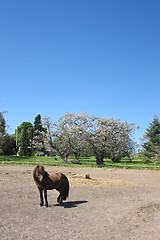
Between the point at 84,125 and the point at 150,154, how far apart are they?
1427 centimetres

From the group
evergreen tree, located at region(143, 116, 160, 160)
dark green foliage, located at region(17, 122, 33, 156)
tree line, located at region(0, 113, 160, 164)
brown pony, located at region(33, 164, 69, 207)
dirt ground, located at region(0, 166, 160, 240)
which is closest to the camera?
dirt ground, located at region(0, 166, 160, 240)

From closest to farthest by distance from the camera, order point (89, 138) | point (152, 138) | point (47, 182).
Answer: point (47, 182) < point (89, 138) < point (152, 138)

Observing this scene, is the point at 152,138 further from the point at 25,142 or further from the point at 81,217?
the point at 81,217

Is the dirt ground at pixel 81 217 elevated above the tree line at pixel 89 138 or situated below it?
below

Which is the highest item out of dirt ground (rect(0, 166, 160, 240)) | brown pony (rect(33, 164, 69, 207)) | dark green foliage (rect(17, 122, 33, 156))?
dark green foliage (rect(17, 122, 33, 156))

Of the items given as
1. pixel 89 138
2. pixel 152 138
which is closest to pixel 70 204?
pixel 89 138

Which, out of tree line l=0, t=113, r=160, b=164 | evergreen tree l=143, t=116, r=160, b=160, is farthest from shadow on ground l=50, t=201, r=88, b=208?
evergreen tree l=143, t=116, r=160, b=160

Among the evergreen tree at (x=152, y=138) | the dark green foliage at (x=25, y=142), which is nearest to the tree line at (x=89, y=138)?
the evergreen tree at (x=152, y=138)

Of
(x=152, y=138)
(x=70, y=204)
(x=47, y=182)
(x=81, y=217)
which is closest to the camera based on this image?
(x=81, y=217)

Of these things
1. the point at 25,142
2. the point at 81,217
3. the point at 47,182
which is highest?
the point at 25,142

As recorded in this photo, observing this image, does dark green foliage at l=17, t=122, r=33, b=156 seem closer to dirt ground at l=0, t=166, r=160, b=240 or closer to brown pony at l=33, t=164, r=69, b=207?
dirt ground at l=0, t=166, r=160, b=240

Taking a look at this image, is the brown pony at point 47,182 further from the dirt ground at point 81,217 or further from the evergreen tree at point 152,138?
the evergreen tree at point 152,138

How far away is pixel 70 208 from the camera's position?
377 inches

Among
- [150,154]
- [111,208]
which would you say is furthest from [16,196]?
[150,154]
